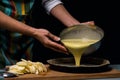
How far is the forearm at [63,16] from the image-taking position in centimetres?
168

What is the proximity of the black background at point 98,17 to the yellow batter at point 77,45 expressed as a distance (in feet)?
2.50

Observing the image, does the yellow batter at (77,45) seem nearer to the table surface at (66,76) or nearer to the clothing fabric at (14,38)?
the table surface at (66,76)

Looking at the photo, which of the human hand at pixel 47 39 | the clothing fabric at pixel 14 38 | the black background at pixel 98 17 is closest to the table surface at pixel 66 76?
the human hand at pixel 47 39

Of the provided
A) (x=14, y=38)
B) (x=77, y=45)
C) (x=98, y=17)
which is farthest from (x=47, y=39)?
(x=98, y=17)

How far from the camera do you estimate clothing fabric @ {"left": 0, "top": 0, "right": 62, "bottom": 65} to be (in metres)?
1.57

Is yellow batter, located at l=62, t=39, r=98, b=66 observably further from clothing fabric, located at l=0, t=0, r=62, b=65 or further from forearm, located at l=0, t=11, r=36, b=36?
clothing fabric, located at l=0, t=0, r=62, b=65

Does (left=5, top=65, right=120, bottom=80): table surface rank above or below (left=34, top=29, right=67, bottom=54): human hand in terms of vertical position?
below

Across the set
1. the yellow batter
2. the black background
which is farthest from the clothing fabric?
the black background

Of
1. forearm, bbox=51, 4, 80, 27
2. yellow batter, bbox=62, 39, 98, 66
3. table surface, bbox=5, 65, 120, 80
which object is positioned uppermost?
forearm, bbox=51, 4, 80, 27

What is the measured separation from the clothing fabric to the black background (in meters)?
0.55

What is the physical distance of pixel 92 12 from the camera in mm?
2225

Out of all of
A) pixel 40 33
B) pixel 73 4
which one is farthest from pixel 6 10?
pixel 73 4

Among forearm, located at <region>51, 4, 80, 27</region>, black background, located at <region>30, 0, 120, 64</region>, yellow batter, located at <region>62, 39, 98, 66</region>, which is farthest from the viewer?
black background, located at <region>30, 0, 120, 64</region>

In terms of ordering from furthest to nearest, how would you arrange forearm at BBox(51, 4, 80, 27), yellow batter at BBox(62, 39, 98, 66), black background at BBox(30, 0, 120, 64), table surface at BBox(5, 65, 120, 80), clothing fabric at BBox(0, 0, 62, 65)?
black background at BBox(30, 0, 120, 64) → forearm at BBox(51, 4, 80, 27) → clothing fabric at BBox(0, 0, 62, 65) → yellow batter at BBox(62, 39, 98, 66) → table surface at BBox(5, 65, 120, 80)
